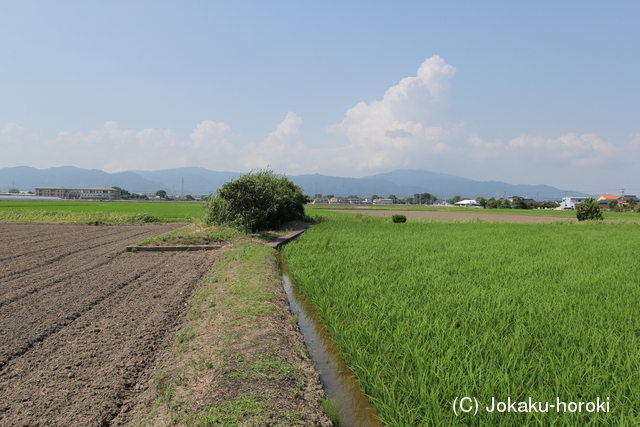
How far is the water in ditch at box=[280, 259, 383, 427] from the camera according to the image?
2.99 metres

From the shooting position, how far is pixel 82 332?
4.22m

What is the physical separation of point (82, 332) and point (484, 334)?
4.77 metres

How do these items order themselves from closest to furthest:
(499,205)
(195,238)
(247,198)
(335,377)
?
(335,377) < (195,238) < (247,198) < (499,205)

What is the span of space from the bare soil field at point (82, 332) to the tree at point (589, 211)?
32.6m

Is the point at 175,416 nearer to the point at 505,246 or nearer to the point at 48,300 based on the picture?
the point at 48,300

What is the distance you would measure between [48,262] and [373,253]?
8.33 metres

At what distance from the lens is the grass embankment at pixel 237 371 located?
2.63 metres

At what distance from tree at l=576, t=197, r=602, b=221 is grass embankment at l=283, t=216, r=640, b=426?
84.1ft

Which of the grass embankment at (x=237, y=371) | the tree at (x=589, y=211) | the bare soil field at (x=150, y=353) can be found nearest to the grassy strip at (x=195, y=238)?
the bare soil field at (x=150, y=353)

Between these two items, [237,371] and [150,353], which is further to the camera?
[150,353]

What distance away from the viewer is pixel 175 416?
8.42 ft

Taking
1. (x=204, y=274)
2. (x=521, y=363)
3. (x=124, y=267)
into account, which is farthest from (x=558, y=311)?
(x=124, y=267)

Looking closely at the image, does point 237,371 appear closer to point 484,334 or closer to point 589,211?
point 484,334

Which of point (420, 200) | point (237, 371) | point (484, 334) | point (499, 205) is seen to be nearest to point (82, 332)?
point (237, 371)
